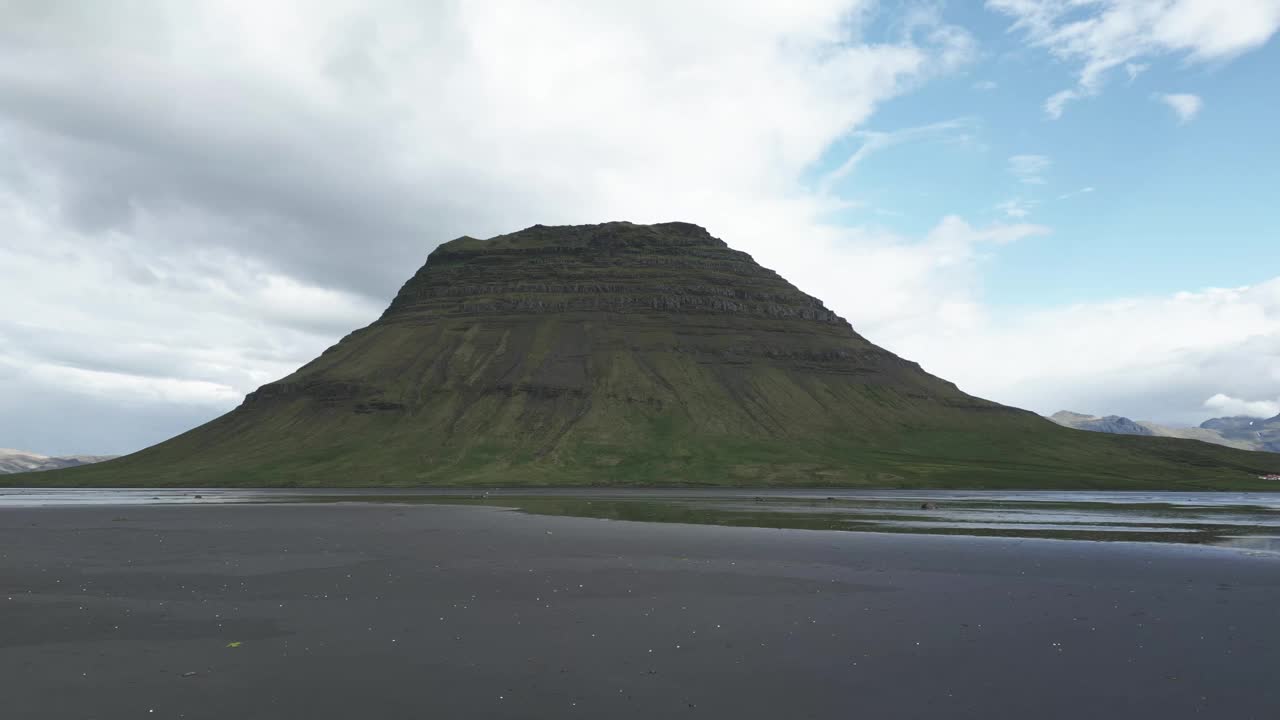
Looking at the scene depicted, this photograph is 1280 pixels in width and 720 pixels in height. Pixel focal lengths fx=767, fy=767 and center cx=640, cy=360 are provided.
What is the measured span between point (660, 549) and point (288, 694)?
2503 cm

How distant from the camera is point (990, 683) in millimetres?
15023

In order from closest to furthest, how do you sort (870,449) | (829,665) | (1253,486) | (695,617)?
(829,665), (695,617), (1253,486), (870,449)

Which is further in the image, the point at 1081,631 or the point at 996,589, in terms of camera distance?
the point at 996,589

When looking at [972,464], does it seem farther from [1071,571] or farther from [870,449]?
[1071,571]

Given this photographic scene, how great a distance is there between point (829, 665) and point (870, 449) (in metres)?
187

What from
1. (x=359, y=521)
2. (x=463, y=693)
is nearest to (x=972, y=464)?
(x=359, y=521)

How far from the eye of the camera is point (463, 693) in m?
14.1

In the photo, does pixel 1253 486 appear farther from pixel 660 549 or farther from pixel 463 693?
pixel 463 693

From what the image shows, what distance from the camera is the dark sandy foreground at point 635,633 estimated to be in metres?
13.8

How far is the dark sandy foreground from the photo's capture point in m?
13.8

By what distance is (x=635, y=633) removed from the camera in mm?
19297

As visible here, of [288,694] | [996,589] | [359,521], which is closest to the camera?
[288,694]

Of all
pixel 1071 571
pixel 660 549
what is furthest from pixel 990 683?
pixel 660 549

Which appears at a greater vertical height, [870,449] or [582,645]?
[870,449]
